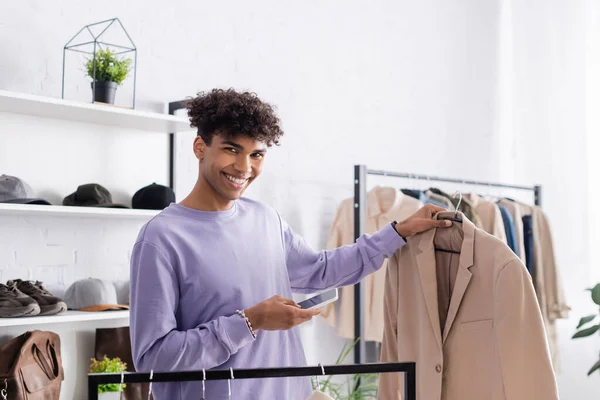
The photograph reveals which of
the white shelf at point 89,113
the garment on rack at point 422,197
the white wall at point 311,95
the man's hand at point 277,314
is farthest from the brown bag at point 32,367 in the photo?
the garment on rack at point 422,197

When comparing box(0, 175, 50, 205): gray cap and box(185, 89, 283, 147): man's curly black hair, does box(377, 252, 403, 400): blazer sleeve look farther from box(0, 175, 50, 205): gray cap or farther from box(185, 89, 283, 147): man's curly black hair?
box(0, 175, 50, 205): gray cap

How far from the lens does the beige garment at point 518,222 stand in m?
3.78

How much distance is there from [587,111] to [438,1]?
3.39 feet

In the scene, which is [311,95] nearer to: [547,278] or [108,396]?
[547,278]

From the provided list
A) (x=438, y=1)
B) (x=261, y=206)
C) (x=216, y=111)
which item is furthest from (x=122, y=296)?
(x=438, y=1)

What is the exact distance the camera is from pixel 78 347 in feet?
9.00

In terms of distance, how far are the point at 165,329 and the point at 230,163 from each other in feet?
1.32

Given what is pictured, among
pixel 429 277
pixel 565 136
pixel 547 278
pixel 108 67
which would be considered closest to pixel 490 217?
pixel 547 278

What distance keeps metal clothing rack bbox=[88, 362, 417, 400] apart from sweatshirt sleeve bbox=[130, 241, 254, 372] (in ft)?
0.68

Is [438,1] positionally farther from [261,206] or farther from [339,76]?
[261,206]

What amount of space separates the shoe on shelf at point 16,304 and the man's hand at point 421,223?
1.16 m

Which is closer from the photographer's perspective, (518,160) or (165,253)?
(165,253)

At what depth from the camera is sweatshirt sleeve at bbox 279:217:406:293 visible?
2043 mm

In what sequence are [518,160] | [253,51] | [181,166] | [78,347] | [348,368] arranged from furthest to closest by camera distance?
[518,160]
[253,51]
[181,166]
[78,347]
[348,368]
